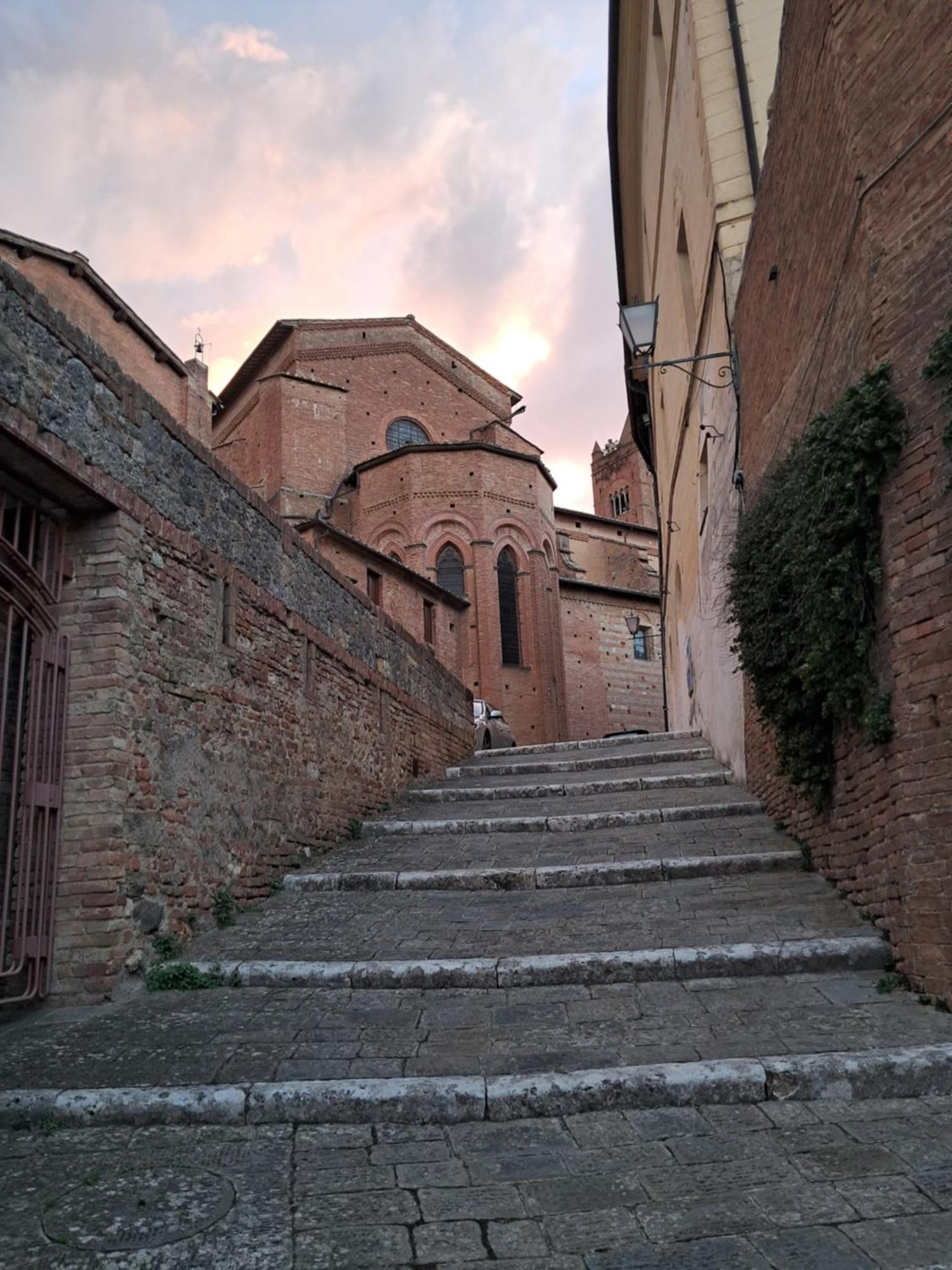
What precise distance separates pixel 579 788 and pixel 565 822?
181 centimetres

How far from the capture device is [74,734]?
17.1 feet

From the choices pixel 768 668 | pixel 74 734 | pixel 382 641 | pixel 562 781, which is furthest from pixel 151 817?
pixel 562 781

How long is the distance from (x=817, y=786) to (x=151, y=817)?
4.25 meters

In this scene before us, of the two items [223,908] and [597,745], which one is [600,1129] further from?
[597,745]

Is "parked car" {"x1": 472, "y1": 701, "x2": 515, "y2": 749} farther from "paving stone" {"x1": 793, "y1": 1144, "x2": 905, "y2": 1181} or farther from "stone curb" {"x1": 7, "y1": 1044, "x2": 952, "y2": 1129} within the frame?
"paving stone" {"x1": 793, "y1": 1144, "x2": 905, "y2": 1181}

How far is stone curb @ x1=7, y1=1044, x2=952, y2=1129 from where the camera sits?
356 centimetres

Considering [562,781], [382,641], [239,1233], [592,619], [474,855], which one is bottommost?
[239,1233]

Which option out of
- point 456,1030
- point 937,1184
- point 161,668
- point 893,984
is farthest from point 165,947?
point 937,1184

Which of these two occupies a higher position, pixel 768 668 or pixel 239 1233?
pixel 768 668

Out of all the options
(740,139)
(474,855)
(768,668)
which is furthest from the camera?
(740,139)

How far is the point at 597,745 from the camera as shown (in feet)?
53.7

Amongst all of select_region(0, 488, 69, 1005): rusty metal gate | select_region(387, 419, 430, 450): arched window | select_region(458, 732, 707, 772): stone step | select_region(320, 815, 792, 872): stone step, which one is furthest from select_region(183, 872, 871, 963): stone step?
select_region(387, 419, 430, 450): arched window

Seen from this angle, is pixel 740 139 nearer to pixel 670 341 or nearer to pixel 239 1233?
pixel 670 341

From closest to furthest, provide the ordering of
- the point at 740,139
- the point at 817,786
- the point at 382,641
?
the point at 817,786
the point at 740,139
the point at 382,641
